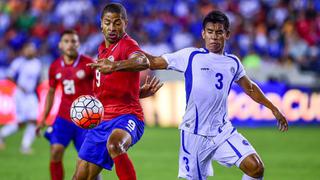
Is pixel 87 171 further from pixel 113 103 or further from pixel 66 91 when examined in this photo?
pixel 66 91

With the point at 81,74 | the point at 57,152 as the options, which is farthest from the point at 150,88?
the point at 57,152

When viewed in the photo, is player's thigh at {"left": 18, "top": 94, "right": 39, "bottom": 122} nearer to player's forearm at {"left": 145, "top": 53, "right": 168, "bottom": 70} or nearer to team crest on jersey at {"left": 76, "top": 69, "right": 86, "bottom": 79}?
team crest on jersey at {"left": 76, "top": 69, "right": 86, "bottom": 79}

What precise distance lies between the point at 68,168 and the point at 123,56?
235 inches

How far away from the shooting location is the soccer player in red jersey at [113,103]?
8031 millimetres

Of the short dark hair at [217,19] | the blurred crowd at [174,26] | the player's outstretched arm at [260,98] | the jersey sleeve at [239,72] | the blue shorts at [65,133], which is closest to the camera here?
the short dark hair at [217,19]

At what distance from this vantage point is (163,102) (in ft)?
69.0

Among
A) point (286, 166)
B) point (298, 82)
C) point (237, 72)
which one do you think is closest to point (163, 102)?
point (298, 82)

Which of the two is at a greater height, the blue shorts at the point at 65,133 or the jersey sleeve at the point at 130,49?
the jersey sleeve at the point at 130,49

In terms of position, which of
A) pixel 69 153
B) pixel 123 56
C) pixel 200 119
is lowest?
pixel 69 153

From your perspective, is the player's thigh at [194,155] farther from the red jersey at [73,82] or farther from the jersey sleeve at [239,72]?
the red jersey at [73,82]

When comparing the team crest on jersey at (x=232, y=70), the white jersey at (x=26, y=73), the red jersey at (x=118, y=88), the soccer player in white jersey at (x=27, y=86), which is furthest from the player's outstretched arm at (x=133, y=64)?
the white jersey at (x=26, y=73)

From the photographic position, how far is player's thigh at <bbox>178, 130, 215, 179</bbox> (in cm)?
818

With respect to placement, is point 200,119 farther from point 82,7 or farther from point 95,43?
point 82,7

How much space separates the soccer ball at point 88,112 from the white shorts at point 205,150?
1.00 m
